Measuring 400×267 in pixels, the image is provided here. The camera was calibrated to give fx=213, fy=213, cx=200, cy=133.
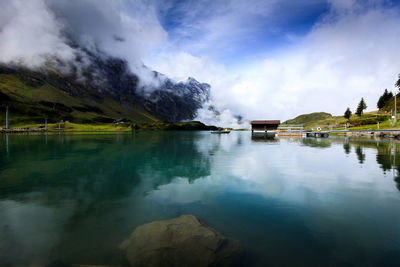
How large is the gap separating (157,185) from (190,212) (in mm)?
7007

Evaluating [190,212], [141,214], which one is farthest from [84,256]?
[190,212]

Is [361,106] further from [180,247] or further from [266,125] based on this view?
[180,247]

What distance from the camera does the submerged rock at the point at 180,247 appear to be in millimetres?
7684

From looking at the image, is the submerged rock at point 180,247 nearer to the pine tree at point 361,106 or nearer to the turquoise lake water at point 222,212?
the turquoise lake water at point 222,212

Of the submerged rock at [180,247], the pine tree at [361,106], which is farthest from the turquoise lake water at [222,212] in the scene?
the pine tree at [361,106]

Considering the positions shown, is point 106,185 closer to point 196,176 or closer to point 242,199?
point 196,176

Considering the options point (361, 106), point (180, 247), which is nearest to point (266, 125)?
point (361, 106)

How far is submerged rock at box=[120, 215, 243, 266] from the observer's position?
7684mm

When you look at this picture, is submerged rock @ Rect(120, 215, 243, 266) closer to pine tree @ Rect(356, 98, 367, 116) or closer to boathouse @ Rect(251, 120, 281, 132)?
boathouse @ Rect(251, 120, 281, 132)

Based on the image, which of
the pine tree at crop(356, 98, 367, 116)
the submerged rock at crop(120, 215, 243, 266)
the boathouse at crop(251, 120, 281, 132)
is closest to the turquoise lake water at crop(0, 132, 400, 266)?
the submerged rock at crop(120, 215, 243, 266)

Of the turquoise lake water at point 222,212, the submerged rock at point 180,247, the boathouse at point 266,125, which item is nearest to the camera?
the submerged rock at point 180,247

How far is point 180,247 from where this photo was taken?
8359 millimetres

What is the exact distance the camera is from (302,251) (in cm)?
859

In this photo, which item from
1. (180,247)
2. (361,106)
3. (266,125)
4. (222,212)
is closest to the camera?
(180,247)
